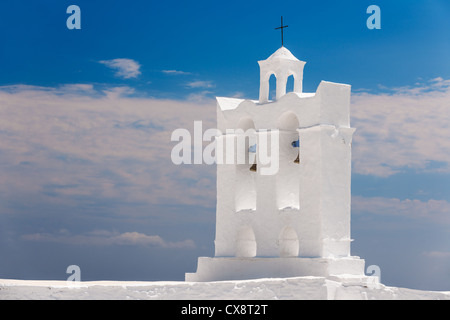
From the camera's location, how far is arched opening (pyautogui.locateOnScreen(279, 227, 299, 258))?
2656cm

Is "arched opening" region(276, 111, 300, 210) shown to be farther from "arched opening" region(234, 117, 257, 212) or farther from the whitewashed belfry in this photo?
"arched opening" region(234, 117, 257, 212)

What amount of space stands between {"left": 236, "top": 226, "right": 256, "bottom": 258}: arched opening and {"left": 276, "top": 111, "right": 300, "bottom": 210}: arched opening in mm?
1682

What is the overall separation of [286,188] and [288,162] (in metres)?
0.80

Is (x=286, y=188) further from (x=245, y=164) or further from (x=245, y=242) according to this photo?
(x=245, y=242)

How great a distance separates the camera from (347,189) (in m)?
25.6

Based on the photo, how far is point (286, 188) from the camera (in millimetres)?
26453

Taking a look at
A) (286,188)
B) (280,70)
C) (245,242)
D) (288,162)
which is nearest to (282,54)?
(280,70)

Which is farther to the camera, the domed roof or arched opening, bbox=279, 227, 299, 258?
the domed roof

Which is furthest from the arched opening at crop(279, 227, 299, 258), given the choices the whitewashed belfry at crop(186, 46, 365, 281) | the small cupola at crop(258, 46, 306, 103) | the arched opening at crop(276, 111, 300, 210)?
the small cupola at crop(258, 46, 306, 103)

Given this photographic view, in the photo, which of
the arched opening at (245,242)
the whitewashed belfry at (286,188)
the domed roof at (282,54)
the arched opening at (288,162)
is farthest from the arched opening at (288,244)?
the domed roof at (282,54)

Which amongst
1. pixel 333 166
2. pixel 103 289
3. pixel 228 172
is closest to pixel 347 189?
pixel 333 166

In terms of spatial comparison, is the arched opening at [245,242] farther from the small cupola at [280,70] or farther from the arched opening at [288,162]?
the small cupola at [280,70]
